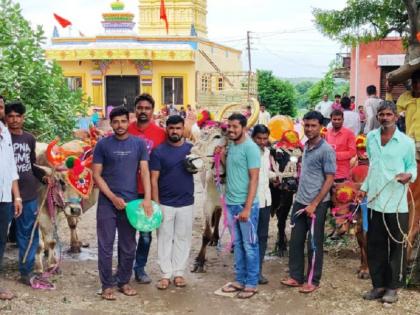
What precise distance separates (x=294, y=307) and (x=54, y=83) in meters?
3.82

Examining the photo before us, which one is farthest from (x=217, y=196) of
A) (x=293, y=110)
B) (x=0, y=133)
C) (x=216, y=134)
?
(x=293, y=110)

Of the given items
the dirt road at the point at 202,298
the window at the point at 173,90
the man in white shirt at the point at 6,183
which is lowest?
the dirt road at the point at 202,298

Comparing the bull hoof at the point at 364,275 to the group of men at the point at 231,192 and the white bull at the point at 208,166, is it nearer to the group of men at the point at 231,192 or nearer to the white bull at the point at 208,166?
the group of men at the point at 231,192

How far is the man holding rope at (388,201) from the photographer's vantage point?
16.4 ft

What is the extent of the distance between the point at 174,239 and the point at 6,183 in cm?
166

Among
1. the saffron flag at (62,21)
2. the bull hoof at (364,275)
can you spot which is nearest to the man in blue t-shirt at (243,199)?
the bull hoof at (364,275)

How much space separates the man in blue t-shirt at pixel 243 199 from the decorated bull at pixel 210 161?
268 millimetres

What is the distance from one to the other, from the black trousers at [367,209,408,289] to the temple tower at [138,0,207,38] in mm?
26028

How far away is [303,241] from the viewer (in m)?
A: 5.59

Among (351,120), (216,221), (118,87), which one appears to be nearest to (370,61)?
(351,120)

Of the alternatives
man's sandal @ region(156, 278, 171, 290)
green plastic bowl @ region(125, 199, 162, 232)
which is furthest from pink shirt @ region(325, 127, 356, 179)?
green plastic bowl @ region(125, 199, 162, 232)

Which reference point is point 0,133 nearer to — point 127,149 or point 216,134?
point 127,149

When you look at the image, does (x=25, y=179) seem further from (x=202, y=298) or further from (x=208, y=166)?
(x=202, y=298)

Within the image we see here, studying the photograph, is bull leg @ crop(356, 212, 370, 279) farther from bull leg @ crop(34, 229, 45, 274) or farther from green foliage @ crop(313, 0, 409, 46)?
green foliage @ crop(313, 0, 409, 46)
